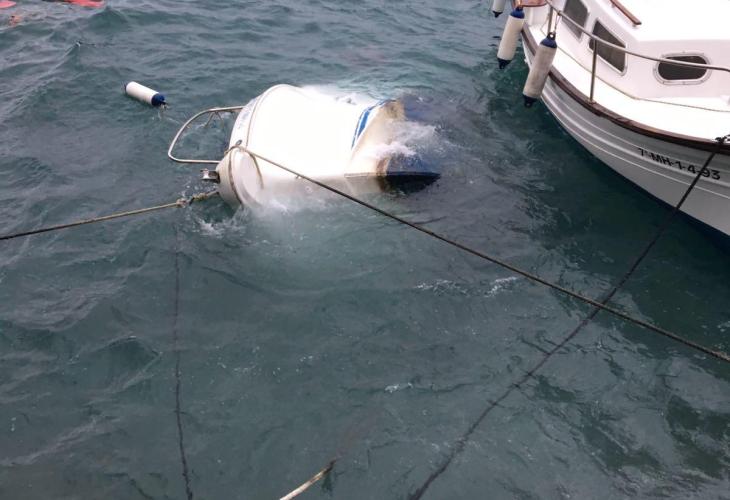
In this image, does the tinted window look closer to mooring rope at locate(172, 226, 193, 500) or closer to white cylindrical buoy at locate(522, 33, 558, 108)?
white cylindrical buoy at locate(522, 33, 558, 108)

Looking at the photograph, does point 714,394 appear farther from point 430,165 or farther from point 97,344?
point 97,344

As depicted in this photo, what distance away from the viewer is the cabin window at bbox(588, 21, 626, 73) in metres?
7.70

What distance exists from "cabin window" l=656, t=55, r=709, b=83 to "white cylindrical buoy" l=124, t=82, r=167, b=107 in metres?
7.27

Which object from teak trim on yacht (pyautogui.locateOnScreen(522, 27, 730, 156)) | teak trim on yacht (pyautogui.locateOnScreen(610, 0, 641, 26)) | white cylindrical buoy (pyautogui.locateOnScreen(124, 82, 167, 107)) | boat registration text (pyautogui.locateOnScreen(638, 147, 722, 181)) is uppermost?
teak trim on yacht (pyautogui.locateOnScreen(610, 0, 641, 26))

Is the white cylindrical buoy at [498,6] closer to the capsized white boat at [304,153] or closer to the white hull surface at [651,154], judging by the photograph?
the white hull surface at [651,154]

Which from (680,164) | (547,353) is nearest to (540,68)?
(680,164)

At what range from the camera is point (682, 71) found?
23.3ft

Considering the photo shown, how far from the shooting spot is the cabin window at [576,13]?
8.88 meters

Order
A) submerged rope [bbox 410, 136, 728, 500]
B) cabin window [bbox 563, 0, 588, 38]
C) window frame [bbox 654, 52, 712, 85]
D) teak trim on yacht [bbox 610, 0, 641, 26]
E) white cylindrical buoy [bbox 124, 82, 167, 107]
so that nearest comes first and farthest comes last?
1. submerged rope [bbox 410, 136, 728, 500]
2. window frame [bbox 654, 52, 712, 85]
3. teak trim on yacht [bbox 610, 0, 641, 26]
4. white cylindrical buoy [bbox 124, 82, 167, 107]
5. cabin window [bbox 563, 0, 588, 38]

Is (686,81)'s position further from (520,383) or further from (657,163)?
(520,383)

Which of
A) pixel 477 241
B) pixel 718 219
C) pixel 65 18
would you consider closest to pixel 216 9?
pixel 65 18

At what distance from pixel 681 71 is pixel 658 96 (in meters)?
0.39

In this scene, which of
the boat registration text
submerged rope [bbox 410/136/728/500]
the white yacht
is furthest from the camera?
the white yacht

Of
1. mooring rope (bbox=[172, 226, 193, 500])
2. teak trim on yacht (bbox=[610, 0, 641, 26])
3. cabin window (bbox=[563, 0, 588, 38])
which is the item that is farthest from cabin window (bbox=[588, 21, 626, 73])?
mooring rope (bbox=[172, 226, 193, 500])
